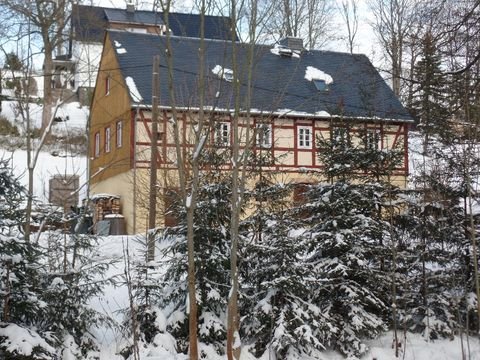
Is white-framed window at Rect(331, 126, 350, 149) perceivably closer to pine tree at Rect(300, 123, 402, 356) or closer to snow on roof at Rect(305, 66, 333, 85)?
pine tree at Rect(300, 123, 402, 356)

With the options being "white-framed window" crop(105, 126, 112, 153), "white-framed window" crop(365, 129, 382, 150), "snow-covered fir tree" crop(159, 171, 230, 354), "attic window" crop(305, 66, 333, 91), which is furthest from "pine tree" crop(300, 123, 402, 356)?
"white-framed window" crop(105, 126, 112, 153)

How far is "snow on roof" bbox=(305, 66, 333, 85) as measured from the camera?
87.4 ft

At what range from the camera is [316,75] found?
88.4 feet

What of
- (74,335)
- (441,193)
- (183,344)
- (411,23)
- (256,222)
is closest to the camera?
(411,23)

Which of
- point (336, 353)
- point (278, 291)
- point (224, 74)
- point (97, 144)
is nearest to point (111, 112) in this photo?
point (97, 144)

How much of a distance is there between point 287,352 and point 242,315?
954 millimetres

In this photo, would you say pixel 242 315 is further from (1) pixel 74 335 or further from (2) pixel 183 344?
(1) pixel 74 335

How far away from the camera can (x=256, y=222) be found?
35.5 feet

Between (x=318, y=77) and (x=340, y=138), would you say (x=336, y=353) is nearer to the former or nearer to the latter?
(x=340, y=138)

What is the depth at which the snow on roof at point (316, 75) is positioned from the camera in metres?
26.6

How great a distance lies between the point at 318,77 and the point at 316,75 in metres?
0.14

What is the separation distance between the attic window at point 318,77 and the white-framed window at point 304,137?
2316 millimetres

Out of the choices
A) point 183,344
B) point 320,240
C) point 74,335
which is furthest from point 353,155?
point 74,335

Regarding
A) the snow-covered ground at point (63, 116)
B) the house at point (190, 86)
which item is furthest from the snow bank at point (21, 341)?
the snow-covered ground at point (63, 116)
